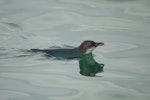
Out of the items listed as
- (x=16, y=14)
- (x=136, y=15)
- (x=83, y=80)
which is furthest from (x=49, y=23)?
(x=83, y=80)

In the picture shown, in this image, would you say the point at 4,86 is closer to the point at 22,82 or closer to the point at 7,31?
the point at 22,82

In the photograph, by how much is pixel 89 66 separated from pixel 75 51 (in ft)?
2.57

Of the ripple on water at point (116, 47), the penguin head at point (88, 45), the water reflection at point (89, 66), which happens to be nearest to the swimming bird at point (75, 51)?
the penguin head at point (88, 45)

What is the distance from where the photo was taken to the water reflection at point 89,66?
454 inches

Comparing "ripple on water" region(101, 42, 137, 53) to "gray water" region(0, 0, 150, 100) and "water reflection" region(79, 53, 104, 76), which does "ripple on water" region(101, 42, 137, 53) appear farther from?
"water reflection" region(79, 53, 104, 76)

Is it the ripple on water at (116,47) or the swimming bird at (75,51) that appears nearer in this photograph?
the swimming bird at (75,51)

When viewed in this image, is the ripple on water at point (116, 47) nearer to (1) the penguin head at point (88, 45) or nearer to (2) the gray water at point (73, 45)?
(2) the gray water at point (73, 45)

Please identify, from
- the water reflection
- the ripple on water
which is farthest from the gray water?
the water reflection

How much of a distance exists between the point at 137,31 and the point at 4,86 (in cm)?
456

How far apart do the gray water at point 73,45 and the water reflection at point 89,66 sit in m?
0.14

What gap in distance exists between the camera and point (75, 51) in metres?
12.7

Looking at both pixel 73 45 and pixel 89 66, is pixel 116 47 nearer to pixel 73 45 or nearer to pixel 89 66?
pixel 73 45

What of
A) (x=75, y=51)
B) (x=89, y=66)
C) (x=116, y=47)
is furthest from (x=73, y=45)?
(x=89, y=66)

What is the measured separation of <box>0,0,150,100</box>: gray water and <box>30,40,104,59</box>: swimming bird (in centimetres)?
22
